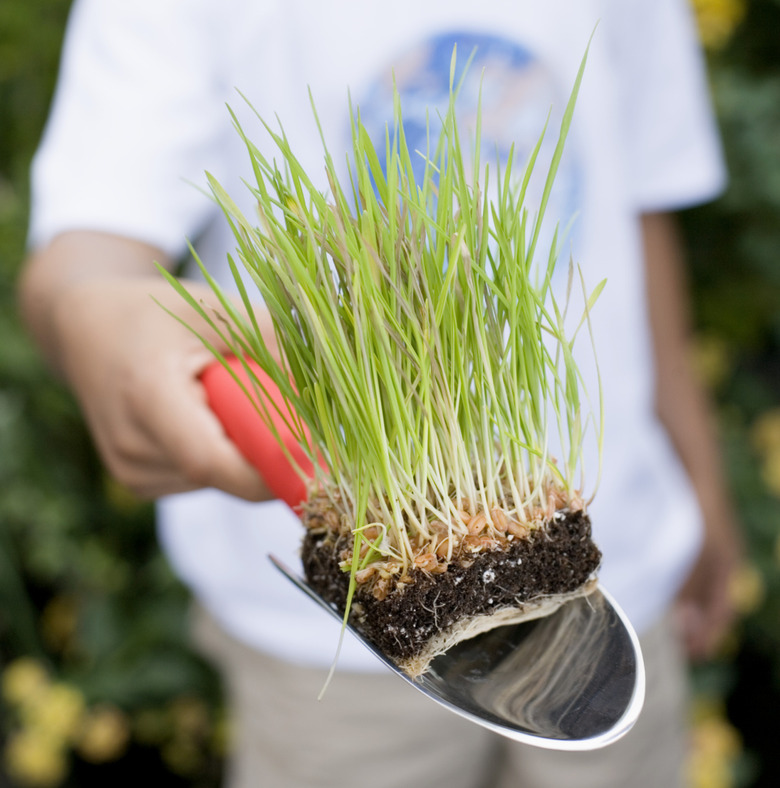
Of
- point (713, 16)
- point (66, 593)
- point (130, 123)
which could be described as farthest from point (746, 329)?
point (66, 593)

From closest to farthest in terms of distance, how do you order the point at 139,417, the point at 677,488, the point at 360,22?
1. the point at 139,417
2. the point at 360,22
3. the point at 677,488

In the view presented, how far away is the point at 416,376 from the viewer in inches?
14.9

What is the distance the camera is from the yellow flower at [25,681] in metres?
1.11

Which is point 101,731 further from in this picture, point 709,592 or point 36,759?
point 709,592

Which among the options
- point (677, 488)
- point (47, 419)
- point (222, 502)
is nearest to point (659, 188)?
point (677, 488)

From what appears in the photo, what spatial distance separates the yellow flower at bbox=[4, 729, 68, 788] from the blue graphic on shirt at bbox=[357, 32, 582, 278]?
0.95 metres

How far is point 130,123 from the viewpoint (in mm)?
656

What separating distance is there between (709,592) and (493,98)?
0.70 metres

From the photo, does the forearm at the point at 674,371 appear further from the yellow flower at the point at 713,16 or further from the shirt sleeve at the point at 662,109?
the yellow flower at the point at 713,16

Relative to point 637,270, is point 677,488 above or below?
below

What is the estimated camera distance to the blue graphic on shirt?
0.65m

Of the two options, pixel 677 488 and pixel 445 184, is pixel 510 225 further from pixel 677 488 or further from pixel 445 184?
pixel 677 488

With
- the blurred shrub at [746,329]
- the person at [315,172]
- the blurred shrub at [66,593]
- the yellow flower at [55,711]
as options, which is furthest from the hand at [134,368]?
the blurred shrub at [746,329]

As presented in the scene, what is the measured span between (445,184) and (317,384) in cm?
10
